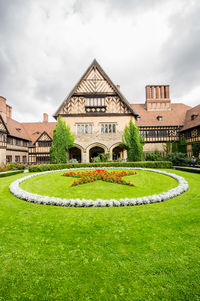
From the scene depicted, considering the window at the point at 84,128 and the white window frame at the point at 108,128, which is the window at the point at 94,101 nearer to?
the white window frame at the point at 108,128

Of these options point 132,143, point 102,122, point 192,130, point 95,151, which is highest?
point 102,122

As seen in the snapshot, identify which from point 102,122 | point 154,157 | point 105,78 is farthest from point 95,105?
point 154,157

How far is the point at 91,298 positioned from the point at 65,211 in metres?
3.24

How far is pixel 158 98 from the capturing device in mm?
31141

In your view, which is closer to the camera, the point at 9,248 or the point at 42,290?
the point at 42,290

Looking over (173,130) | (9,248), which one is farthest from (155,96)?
(9,248)

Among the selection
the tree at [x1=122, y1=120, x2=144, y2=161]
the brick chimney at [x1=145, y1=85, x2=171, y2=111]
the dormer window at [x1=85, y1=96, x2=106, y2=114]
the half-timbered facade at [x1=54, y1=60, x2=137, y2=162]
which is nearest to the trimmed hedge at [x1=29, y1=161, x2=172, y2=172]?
the tree at [x1=122, y1=120, x2=144, y2=161]

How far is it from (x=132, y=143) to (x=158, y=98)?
1631 cm

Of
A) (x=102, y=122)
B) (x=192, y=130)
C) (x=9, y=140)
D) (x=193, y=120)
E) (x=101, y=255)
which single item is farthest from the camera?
(x=9, y=140)

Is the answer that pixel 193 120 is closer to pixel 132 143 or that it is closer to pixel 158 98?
pixel 158 98

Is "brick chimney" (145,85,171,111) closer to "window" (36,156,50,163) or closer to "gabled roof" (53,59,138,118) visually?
"gabled roof" (53,59,138,118)

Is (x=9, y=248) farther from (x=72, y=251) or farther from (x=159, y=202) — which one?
(x=159, y=202)

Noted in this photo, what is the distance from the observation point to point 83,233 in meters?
3.70

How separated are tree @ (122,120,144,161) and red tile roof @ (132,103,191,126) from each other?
6.00m
